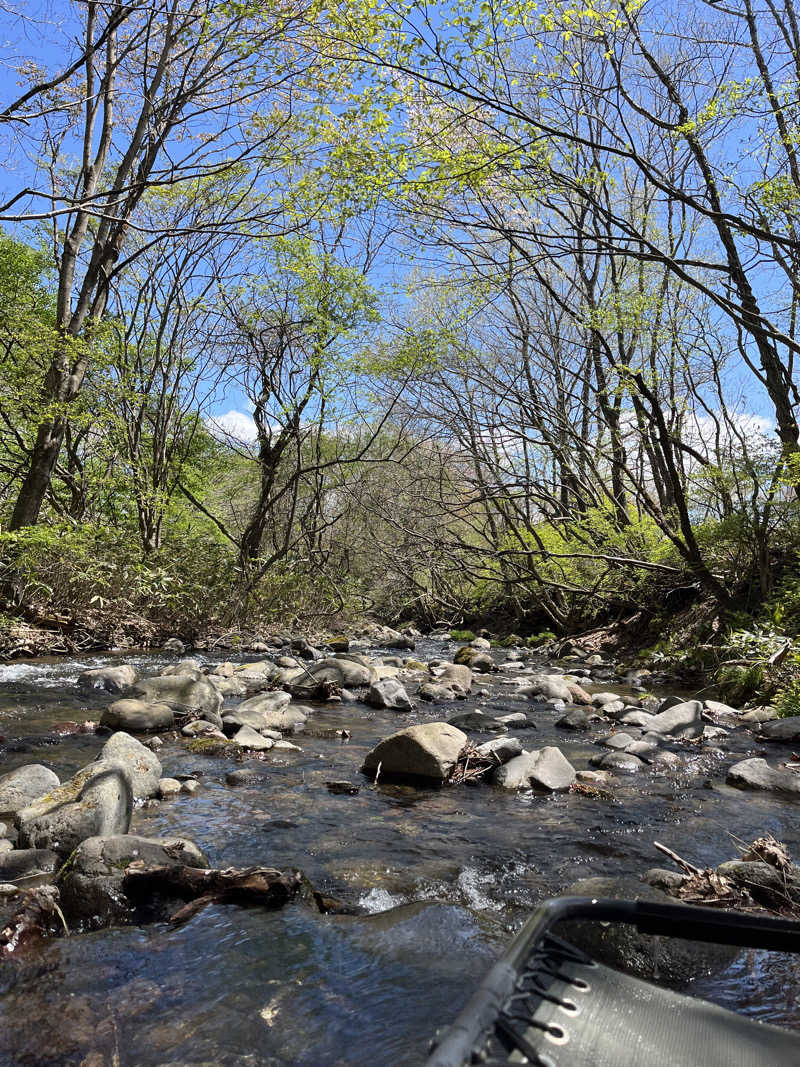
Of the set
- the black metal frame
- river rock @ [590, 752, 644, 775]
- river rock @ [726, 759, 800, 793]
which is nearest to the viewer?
the black metal frame

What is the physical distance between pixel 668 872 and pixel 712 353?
10.8 metres

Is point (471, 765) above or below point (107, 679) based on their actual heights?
above

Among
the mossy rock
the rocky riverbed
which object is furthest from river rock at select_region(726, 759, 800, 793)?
the mossy rock

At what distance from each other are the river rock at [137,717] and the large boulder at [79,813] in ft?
6.63

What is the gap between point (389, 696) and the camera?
23.5 feet

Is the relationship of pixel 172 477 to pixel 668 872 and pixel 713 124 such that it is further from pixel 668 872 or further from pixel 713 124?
pixel 668 872

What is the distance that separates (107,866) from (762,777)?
3.96m

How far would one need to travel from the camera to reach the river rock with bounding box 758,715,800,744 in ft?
18.3

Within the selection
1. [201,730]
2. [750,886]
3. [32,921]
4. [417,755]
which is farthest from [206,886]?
[201,730]

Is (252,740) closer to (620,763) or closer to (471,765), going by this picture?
(471,765)

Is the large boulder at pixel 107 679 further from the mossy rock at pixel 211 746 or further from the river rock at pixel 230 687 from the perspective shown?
the mossy rock at pixel 211 746

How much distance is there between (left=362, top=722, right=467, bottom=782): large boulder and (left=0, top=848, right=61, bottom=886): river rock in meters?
2.15

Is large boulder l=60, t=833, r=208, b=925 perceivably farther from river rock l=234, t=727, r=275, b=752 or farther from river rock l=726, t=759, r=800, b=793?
river rock l=726, t=759, r=800, b=793

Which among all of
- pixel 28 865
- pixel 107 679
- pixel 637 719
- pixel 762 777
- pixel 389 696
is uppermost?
pixel 762 777
